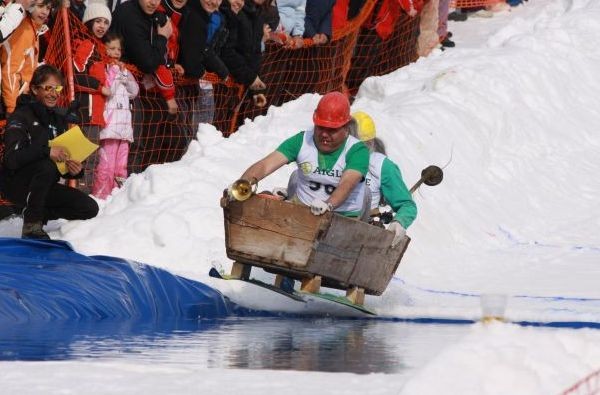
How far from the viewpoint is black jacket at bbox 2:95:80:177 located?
11.8 meters

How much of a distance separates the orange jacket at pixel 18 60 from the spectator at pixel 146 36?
3.57 ft

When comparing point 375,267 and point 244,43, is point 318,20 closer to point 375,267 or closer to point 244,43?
point 244,43

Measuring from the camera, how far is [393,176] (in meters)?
11.7

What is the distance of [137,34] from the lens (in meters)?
13.6

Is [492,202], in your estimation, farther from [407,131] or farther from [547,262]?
[547,262]

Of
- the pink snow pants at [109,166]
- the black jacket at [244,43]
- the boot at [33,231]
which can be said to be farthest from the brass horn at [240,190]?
the black jacket at [244,43]

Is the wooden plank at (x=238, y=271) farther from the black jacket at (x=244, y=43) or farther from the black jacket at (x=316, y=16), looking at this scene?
the black jacket at (x=316, y=16)

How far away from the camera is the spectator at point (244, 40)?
14969mm

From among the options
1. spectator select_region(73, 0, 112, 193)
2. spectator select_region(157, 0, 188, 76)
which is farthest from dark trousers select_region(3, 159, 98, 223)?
spectator select_region(157, 0, 188, 76)

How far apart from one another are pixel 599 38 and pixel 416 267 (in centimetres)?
917

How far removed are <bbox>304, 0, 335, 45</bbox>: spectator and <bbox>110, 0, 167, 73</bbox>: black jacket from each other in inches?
133

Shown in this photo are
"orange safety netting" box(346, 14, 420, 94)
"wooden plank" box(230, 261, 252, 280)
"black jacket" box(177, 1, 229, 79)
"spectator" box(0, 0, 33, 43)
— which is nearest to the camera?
"wooden plank" box(230, 261, 252, 280)

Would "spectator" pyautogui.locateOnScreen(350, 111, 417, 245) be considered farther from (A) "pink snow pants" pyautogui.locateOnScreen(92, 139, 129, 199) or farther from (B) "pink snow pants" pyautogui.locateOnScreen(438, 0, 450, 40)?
(B) "pink snow pants" pyautogui.locateOnScreen(438, 0, 450, 40)

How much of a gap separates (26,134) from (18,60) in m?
0.96
